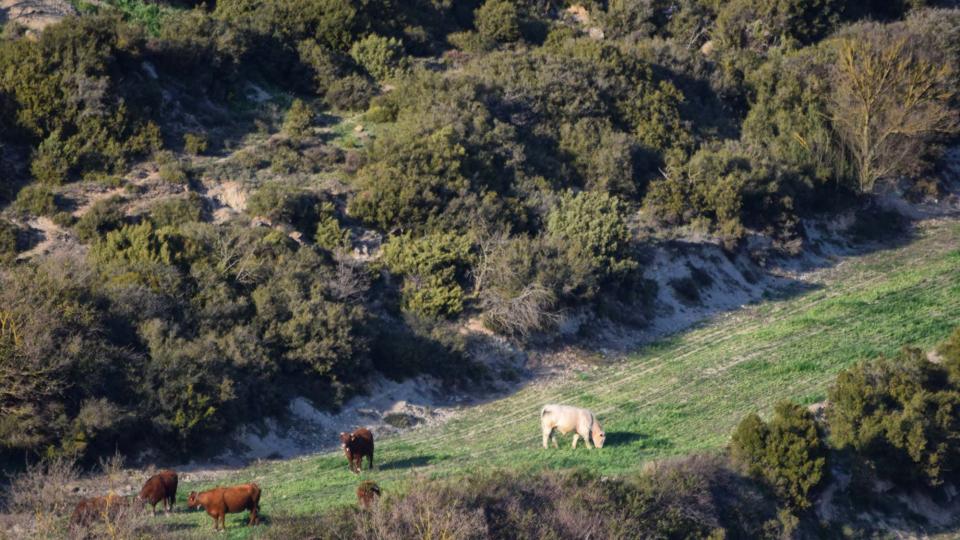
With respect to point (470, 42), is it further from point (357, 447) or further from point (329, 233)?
point (357, 447)

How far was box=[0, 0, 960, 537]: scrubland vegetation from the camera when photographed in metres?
24.8

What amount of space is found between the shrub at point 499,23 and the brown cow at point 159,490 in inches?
1379

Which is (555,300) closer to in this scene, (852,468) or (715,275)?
(715,275)

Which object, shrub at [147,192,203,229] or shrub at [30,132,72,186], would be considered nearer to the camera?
shrub at [147,192,203,229]

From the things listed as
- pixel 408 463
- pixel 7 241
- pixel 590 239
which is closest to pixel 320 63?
pixel 590 239

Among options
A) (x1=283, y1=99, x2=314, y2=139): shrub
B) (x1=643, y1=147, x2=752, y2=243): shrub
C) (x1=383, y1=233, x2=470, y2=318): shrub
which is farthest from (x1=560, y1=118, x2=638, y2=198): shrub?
(x1=283, y1=99, x2=314, y2=139): shrub

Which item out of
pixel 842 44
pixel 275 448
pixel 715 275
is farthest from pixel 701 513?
pixel 842 44

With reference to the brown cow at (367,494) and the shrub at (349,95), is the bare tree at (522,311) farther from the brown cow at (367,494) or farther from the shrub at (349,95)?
the brown cow at (367,494)

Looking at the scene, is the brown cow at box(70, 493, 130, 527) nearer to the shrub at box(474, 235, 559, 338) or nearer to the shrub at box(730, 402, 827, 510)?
→ the shrub at box(730, 402, 827, 510)

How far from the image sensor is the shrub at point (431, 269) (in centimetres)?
3400

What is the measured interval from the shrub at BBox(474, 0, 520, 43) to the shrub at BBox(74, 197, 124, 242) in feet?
76.8

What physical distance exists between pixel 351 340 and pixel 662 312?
38.9 ft

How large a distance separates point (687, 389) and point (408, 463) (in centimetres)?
888

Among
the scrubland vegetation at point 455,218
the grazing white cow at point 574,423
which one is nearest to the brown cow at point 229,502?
the scrubland vegetation at point 455,218
